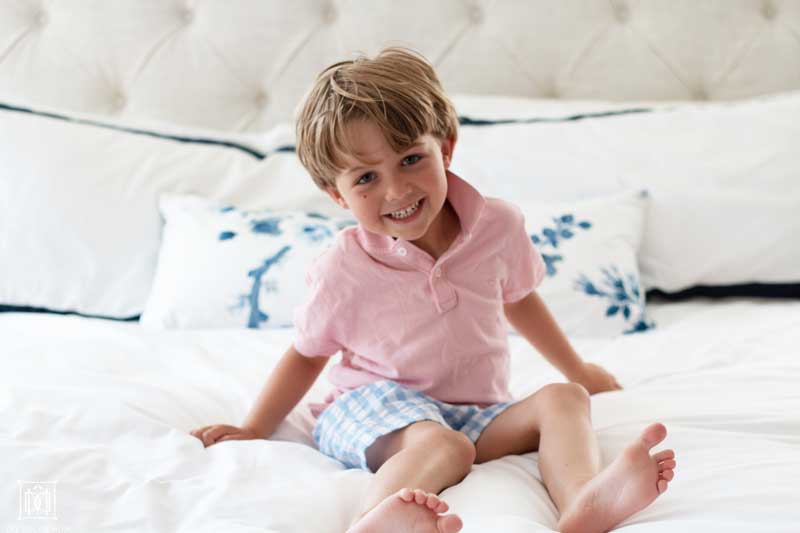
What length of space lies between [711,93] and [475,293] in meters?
1.09

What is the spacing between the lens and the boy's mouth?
1005 millimetres

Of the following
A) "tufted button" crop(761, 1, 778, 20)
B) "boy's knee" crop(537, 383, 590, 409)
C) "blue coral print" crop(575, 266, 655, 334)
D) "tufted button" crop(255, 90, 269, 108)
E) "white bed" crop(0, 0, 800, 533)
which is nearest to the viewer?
"white bed" crop(0, 0, 800, 533)

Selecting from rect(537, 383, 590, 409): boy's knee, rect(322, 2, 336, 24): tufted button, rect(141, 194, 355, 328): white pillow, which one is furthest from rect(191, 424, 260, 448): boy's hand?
rect(322, 2, 336, 24): tufted button

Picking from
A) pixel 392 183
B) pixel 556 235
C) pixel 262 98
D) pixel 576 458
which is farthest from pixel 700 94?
pixel 576 458

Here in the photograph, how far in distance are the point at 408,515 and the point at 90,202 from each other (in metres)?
1.12

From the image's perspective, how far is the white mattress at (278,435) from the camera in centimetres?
79

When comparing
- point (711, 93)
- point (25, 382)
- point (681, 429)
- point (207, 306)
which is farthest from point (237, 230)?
point (711, 93)

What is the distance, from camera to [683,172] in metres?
1.62

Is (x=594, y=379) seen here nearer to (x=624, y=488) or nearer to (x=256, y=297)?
(x=624, y=488)

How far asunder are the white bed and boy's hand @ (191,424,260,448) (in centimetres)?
2

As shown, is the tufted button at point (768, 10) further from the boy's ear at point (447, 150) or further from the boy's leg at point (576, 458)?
the boy's leg at point (576, 458)

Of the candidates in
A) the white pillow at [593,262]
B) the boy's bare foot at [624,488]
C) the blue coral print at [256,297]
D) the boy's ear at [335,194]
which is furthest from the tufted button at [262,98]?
the boy's bare foot at [624,488]

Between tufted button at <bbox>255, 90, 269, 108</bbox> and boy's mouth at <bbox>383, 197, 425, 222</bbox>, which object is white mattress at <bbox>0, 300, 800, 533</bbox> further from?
tufted button at <bbox>255, 90, 269, 108</bbox>

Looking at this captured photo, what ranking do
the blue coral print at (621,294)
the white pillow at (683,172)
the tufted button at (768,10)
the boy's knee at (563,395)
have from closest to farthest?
1. the boy's knee at (563,395)
2. the blue coral print at (621,294)
3. the white pillow at (683,172)
4. the tufted button at (768,10)
